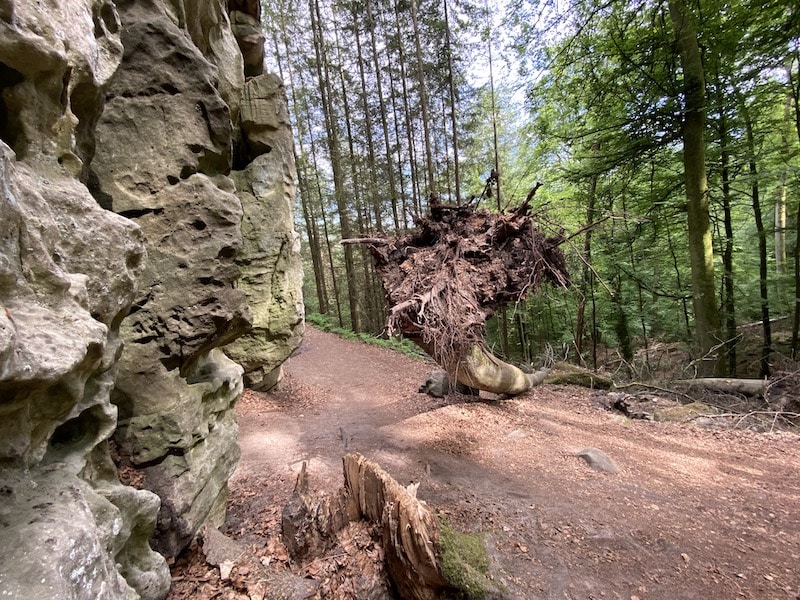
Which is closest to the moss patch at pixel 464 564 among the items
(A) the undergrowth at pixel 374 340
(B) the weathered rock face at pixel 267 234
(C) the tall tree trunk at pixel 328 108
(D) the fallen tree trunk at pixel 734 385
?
(B) the weathered rock face at pixel 267 234

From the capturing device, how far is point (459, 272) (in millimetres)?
5461

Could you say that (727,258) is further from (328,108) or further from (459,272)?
(328,108)

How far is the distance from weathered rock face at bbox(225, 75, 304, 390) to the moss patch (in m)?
4.93

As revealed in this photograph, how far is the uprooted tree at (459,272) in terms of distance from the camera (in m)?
5.08

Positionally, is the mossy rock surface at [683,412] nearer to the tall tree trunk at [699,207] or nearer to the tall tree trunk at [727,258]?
the tall tree trunk at [699,207]

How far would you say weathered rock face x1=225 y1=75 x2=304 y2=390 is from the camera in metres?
6.55

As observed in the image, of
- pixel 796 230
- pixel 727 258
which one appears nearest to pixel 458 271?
pixel 796 230

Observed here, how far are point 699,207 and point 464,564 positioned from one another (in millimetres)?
8745

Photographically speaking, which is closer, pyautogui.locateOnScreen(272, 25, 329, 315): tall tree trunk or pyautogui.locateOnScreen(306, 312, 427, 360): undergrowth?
pyautogui.locateOnScreen(306, 312, 427, 360): undergrowth

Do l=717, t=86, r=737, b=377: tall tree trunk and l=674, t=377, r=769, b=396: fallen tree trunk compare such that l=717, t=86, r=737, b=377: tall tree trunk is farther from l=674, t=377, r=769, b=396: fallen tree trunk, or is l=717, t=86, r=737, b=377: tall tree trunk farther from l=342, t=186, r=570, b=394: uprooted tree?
l=342, t=186, r=570, b=394: uprooted tree

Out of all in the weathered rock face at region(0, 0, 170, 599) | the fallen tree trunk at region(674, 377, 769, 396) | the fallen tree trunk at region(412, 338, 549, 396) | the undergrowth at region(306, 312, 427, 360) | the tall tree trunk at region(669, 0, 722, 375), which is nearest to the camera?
the weathered rock face at region(0, 0, 170, 599)

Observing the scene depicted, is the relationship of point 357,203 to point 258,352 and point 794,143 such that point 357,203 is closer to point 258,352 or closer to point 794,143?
point 258,352

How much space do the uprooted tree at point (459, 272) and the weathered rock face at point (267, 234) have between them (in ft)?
6.10

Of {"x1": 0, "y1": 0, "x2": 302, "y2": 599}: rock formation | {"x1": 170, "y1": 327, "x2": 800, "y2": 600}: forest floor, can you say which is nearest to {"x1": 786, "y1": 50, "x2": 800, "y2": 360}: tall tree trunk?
{"x1": 170, "y1": 327, "x2": 800, "y2": 600}: forest floor
